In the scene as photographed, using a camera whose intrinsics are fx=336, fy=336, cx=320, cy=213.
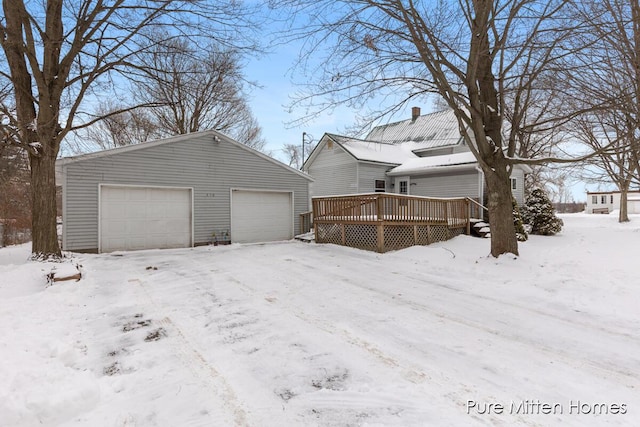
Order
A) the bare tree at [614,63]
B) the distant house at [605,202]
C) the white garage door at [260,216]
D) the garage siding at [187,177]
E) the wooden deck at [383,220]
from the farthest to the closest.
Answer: the distant house at [605,202] → the white garage door at [260,216] → the wooden deck at [383,220] → the garage siding at [187,177] → the bare tree at [614,63]

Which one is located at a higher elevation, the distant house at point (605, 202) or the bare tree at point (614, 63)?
the bare tree at point (614, 63)

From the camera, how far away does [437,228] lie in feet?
37.3

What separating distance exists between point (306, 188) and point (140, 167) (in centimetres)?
649

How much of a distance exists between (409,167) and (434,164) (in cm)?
138

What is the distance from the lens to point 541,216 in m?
14.7

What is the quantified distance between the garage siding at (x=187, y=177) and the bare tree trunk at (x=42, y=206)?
2.52 meters

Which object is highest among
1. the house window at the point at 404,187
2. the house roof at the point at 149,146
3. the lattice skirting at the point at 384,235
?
the house roof at the point at 149,146

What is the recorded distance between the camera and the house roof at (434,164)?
1519 centimetres

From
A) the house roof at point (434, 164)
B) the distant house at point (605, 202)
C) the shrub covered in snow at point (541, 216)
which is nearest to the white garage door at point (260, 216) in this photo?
the house roof at point (434, 164)

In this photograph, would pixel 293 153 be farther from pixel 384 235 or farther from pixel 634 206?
pixel 634 206

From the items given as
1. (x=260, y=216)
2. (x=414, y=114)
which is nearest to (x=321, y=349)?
(x=260, y=216)

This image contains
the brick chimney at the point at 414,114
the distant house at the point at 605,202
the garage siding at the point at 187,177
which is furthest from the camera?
the distant house at the point at 605,202

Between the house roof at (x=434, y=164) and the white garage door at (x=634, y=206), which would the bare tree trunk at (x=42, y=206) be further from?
the white garage door at (x=634, y=206)

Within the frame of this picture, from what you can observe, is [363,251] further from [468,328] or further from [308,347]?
[308,347]
